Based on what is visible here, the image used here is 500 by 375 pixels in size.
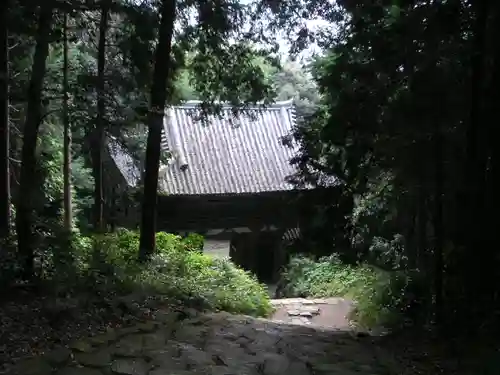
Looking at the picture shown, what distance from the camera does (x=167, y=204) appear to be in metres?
18.0

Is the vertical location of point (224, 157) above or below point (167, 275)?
above

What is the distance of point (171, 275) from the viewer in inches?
366

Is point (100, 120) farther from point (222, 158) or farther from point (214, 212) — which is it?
point (222, 158)

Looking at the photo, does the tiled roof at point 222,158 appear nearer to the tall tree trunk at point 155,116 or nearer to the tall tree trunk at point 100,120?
the tall tree trunk at point 100,120

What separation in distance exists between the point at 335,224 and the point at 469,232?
9.20ft

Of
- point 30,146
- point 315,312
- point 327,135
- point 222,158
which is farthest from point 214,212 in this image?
point 30,146

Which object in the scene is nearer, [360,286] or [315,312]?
[315,312]

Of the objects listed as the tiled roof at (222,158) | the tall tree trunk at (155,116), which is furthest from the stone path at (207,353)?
the tiled roof at (222,158)

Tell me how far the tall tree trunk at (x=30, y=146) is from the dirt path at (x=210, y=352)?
67.7 inches

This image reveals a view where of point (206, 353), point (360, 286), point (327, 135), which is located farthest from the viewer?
point (360, 286)

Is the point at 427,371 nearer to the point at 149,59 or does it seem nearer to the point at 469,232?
the point at 469,232

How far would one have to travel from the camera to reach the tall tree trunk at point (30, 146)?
21.3ft

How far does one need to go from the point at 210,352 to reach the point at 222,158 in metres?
14.1

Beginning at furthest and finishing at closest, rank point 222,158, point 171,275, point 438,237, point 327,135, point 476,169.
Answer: point 222,158 < point 171,275 < point 327,135 < point 438,237 < point 476,169
